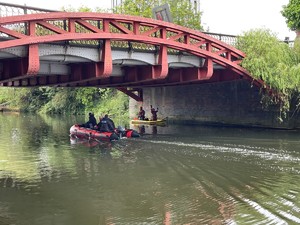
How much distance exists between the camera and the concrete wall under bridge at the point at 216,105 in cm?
3031

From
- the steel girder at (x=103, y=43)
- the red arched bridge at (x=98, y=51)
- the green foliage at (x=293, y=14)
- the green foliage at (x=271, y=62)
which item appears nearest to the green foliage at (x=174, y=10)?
the green foliage at (x=293, y=14)

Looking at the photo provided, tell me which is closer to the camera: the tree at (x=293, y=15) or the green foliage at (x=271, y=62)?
the green foliage at (x=271, y=62)

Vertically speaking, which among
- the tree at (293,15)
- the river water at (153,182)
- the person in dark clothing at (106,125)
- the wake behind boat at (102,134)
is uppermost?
the tree at (293,15)

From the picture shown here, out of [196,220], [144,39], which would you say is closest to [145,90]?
[144,39]

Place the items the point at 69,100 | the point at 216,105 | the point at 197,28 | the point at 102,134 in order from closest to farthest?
the point at 102,134 → the point at 216,105 → the point at 197,28 → the point at 69,100

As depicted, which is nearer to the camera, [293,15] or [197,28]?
[293,15]

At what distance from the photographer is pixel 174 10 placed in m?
41.2

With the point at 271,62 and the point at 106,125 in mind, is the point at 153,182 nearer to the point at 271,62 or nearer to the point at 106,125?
the point at 106,125

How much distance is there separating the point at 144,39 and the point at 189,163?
21.2 feet

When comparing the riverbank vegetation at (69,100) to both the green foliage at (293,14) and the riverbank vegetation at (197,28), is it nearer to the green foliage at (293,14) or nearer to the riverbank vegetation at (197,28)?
the riverbank vegetation at (197,28)

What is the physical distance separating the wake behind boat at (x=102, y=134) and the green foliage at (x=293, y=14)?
47.5 feet

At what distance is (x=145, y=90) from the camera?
135 feet

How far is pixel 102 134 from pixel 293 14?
16605 mm

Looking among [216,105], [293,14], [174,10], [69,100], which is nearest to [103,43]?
[216,105]
